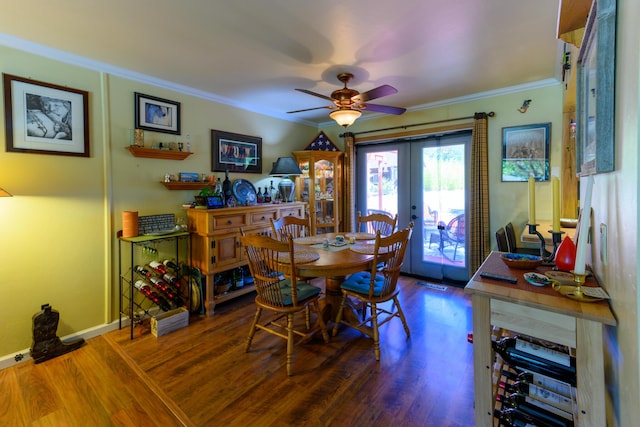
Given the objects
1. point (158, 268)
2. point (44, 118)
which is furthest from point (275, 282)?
point (44, 118)

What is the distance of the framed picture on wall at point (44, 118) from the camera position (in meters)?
2.21

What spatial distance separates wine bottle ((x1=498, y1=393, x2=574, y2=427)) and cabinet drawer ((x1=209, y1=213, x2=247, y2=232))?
2.73 m

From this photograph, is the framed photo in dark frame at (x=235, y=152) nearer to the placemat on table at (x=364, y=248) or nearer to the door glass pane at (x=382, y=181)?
the door glass pane at (x=382, y=181)

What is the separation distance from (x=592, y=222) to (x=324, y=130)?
4.23 meters

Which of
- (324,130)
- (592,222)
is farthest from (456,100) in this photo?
(592,222)

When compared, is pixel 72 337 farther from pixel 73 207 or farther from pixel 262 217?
pixel 262 217

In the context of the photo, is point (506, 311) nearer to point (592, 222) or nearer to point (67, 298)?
point (592, 222)

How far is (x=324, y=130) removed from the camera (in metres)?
5.05

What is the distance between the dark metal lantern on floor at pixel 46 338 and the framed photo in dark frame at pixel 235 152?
2.04 meters

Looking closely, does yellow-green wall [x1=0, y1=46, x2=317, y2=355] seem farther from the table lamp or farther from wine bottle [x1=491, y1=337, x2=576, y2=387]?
wine bottle [x1=491, y1=337, x2=576, y2=387]

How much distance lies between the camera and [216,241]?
10.0ft

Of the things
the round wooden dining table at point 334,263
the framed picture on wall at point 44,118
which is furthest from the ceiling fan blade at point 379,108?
the framed picture on wall at point 44,118

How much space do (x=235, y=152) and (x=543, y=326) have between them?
3.57 meters

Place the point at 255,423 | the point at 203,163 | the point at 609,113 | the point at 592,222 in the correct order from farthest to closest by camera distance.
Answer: the point at 203,163 → the point at 255,423 → the point at 592,222 → the point at 609,113
